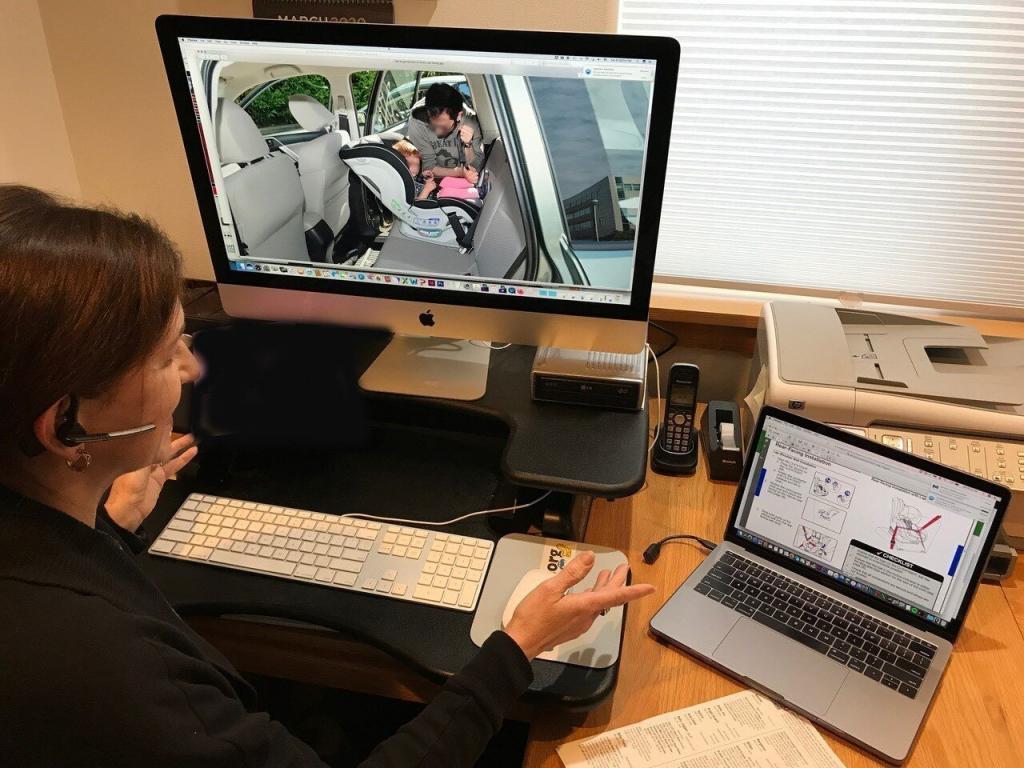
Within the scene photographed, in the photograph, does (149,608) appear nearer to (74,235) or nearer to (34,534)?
(34,534)

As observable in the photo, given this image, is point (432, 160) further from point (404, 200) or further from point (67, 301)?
point (67, 301)

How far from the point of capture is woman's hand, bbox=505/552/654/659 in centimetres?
82

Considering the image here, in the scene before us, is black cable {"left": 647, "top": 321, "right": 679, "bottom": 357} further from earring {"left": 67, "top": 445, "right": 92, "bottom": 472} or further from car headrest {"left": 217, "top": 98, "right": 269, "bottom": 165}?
earring {"left": 67, "top": 445, "right": 92, "bottom": 472}

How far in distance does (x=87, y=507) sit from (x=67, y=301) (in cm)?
24

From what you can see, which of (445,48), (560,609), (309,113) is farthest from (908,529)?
(309,113)

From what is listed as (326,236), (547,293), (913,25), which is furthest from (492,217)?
(913,25)

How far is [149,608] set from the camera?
2.26 feet

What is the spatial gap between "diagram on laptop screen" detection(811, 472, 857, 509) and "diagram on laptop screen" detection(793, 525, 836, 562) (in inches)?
2.1

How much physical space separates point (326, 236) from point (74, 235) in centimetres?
52

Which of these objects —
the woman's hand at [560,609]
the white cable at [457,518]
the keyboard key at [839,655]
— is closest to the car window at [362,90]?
the white cable at [457,518]

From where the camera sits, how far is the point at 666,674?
90cm

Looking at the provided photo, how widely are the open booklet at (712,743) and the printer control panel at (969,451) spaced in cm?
41

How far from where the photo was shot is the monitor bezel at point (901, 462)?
843mm

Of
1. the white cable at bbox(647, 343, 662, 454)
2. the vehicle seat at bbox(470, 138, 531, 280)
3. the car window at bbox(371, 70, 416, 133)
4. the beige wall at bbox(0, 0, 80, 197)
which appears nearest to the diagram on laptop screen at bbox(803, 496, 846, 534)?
the white cable at bbox(647, 343, 662, 454)
